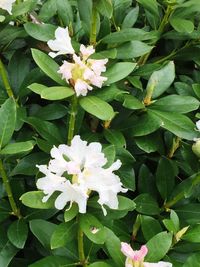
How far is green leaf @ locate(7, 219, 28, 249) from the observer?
136cm

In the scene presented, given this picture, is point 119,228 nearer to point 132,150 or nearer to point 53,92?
point 132,150

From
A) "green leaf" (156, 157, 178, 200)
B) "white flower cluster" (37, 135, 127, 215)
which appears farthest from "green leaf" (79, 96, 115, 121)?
"green leaf" (156, 157, 178, 200)

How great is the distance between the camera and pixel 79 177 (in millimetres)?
1082

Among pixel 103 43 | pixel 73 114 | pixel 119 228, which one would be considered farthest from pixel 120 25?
pixel 119 228

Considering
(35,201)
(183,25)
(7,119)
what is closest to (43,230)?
(35,201)

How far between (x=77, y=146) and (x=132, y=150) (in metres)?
0.46

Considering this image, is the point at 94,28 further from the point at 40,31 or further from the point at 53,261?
the point at 53,261

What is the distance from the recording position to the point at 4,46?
5.27 feet

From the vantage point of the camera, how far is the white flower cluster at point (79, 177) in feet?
3.56

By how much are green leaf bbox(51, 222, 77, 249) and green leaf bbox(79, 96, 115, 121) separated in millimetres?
268

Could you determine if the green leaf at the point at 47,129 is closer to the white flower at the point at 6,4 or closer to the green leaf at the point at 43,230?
the green leaf at the point at 43,230

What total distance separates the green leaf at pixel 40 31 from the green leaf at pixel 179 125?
15.7 inches

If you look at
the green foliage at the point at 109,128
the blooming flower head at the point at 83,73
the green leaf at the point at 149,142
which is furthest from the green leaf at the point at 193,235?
the blooming flower head at the point at 83,73

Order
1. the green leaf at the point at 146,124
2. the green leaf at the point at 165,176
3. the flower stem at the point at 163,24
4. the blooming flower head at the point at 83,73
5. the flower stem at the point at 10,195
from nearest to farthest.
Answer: the blooming flower head at the point at 83,73
the flower stem at the point at 10,195
the green leaf at the point at 146,124
the green leaf at the point at 165,176
the flower stem at the point at 163,24
